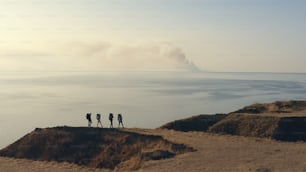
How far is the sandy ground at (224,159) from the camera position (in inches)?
834

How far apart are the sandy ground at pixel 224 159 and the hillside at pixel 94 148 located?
1173 millimetres

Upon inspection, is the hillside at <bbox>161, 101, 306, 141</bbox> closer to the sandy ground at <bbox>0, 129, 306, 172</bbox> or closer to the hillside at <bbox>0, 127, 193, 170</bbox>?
the sandy ground at <bbox>0, 129, 306, 172</bbox>

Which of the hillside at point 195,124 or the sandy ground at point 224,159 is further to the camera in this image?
the hillside at point 195,124

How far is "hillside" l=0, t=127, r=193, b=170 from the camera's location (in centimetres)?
2388

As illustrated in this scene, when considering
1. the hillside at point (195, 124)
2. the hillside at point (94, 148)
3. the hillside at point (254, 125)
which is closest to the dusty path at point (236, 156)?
the hillside at point (94, 148)

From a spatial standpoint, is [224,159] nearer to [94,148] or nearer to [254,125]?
[94,148]

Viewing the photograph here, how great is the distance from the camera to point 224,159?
74.0 feet

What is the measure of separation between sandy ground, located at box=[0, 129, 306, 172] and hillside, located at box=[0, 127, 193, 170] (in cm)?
117

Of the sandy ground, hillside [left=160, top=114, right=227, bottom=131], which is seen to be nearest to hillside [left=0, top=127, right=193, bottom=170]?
the sandy ground

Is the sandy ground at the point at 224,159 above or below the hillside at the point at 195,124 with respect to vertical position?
below

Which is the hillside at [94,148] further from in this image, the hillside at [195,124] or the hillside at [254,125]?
the hillside at [195,124]

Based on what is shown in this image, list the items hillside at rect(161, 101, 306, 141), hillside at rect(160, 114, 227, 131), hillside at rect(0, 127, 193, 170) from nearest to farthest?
1. hillside at rect(0, 127, 193, 170)
2. hillside at rect(161, 101, 306, 141)
3. hillside at rect(160, 114, 227, 131)

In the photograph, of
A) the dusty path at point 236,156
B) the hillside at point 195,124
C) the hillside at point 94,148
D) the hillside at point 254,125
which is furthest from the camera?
the hillside at point 195,124

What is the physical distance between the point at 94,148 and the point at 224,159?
8215 mm
